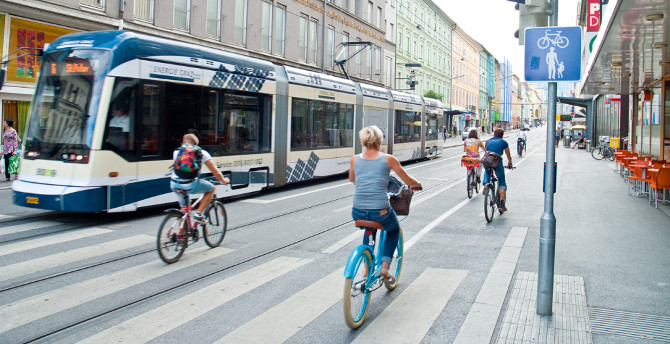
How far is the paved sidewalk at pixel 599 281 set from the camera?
440 cm

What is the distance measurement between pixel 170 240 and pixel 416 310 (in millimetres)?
3257

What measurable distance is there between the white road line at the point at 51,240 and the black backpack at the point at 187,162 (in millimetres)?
2249

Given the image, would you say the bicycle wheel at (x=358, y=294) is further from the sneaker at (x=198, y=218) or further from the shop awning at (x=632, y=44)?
the shop awning at (x=632, y=44)

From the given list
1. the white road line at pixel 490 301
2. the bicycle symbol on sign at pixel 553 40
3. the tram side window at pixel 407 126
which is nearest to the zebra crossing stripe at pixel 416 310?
the white road line at pixel 490 301

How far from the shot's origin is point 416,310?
193 inches

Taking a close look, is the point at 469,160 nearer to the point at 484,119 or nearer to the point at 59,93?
the point at 59,93

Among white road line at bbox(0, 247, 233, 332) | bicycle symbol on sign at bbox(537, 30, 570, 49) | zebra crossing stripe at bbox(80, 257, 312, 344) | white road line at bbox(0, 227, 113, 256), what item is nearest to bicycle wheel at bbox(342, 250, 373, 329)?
zebra crossing stripe at bbox(80, 257, 312, 344)

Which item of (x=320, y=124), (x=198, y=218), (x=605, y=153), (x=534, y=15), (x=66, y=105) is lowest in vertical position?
(x=198, y=218)

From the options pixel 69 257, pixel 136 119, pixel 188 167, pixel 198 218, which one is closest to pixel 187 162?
pixel 188 167

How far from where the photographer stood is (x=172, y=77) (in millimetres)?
9914

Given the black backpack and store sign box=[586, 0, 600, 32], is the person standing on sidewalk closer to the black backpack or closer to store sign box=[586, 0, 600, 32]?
the black backpack

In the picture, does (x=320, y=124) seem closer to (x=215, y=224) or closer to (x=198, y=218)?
(x=215, y=224)

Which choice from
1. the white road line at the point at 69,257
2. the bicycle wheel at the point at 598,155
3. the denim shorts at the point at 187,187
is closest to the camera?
the white road line at the point at 69,257

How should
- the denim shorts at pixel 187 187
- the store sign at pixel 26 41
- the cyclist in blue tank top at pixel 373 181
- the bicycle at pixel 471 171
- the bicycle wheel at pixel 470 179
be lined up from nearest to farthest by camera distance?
the cyclist in blue tank top at pixel 373 181, the denim shorts at pixel 187 187, the bicycle at pixel 471 171, the bicycle wheel at pixel 470 179, the store sign at pixel 26 41
